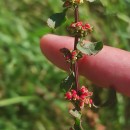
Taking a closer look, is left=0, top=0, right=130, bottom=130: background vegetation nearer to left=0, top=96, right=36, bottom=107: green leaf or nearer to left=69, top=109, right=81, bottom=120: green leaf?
left=0, top=96, right=36, bottom=107: green leaf

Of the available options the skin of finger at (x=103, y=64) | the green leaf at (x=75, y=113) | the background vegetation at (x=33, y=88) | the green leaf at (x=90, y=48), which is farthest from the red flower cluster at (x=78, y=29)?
the background vegetation at (x=33, y=88)

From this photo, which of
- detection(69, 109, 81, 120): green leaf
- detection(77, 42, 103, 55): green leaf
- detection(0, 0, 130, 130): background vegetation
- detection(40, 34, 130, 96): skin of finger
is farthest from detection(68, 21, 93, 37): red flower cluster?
detection(0, 0, 130, 130): background vegetation

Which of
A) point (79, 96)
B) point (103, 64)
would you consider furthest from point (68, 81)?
point (103, 64)

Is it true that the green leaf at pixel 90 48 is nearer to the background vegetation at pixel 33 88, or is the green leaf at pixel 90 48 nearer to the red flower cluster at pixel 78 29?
the red flower cluster at pixel 78 29

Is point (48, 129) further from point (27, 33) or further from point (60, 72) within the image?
point (27, 33)

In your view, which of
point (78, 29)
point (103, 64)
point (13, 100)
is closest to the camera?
point (78, 29)

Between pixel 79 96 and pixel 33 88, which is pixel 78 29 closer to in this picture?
→ pixel 79 96
